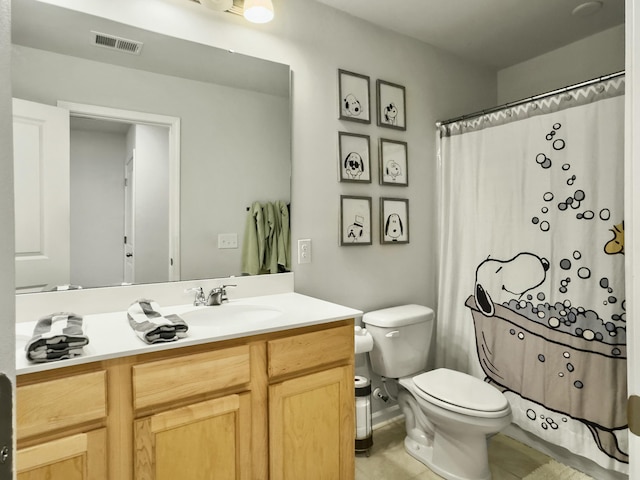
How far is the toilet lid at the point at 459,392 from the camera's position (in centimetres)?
174

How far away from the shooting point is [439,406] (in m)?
1.80

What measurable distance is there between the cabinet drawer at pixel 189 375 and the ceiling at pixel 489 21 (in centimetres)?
196

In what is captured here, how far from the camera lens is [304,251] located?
208 cm

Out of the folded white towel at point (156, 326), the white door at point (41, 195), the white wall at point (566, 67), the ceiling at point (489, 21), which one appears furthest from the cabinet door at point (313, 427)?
the white wall at point (566, 67)

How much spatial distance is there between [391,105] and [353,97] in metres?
0.31

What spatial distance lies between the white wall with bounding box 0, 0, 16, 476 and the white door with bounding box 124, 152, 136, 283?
1330 mm

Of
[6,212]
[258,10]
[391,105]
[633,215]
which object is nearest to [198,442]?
[6,212]

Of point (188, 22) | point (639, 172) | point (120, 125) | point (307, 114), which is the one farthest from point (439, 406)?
point (188, 22)

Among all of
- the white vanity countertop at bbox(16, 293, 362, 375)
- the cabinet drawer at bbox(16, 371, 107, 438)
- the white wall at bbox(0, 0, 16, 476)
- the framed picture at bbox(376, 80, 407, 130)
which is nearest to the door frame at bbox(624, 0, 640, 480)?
the white wall at bbox(0, 0, 16, 476)

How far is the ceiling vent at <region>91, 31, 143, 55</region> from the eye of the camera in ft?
5.08

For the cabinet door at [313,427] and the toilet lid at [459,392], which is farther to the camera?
the toilet lid at [459,392]

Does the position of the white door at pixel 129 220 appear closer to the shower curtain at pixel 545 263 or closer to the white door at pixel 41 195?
the white door at pixel 41 195

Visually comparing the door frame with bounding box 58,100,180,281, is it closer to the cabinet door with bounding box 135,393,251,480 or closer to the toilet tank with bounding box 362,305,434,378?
the cabinet door with bounding box 135,393,251,480

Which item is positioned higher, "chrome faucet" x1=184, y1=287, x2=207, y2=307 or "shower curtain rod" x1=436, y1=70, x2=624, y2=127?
"shower curtain rod" x1=436, y1=70, x2=624, y2=127
